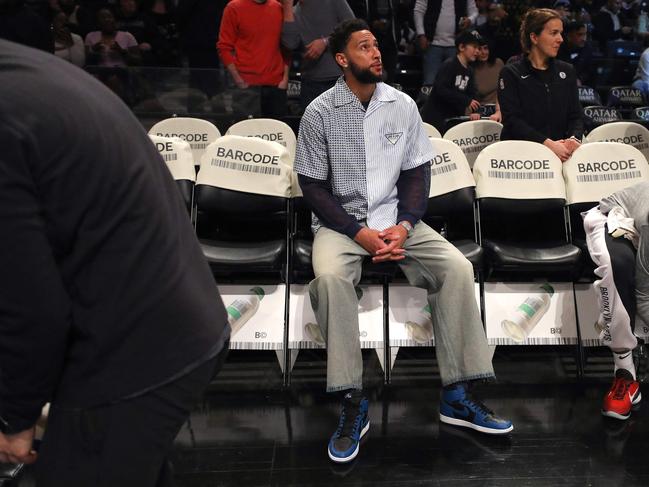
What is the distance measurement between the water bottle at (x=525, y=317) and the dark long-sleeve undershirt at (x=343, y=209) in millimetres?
791

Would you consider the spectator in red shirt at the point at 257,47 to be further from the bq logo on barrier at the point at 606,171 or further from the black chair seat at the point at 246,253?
the bq logo on barrier at the point at 606,171

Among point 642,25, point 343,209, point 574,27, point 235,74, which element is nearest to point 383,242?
point 343,209

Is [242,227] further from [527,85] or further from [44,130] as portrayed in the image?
[44,130]

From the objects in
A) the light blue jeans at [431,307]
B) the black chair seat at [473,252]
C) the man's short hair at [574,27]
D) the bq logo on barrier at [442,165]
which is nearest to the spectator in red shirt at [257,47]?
the bq logo on barrier at [442,165]

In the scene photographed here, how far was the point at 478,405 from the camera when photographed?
11.6 feet

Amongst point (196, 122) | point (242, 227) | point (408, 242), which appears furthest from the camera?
point (196, 122)

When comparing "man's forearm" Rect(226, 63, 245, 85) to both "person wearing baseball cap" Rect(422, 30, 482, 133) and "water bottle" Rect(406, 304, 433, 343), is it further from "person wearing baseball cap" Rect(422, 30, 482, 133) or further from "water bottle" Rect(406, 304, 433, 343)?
"water bottle" Rect(406, 304, 433, 343)

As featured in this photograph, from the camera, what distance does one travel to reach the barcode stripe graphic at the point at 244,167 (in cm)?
441

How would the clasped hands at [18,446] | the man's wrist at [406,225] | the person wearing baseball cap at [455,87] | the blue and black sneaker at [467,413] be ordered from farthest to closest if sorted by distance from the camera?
the person wearing baseball cap at [455,87] < the man's wrist at [406,225] < the blue and black sneaker at [467,413] < the clasped hands at [18,446]

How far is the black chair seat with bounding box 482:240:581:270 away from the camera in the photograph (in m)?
4.14

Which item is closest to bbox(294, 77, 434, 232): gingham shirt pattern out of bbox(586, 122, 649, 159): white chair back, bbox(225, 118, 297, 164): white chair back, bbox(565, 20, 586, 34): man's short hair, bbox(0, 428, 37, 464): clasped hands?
bbox(225, 118, 297, 164): white chair back

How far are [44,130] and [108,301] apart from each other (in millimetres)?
341

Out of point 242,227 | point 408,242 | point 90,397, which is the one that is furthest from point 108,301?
point 242,227

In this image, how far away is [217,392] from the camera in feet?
13.1
